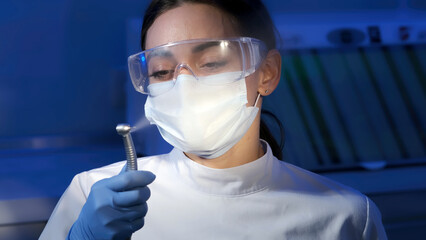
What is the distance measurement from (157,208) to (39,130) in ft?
3.60

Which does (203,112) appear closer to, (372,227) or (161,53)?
(161,53)

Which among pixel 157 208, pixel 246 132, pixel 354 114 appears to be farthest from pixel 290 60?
pixel 157 208

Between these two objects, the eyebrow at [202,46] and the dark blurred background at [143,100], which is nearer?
Result: the eyebrow at [202,46]

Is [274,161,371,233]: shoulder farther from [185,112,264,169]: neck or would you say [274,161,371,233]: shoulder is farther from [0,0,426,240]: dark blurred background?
[0,0,426,240]: dark blurred background

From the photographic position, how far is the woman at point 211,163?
87 centimetres

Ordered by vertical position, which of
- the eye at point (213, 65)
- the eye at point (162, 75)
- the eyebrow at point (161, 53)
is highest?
the eyebrow at point (161, 53)

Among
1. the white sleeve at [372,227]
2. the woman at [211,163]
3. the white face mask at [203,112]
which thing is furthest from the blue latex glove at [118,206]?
the white sleeve at [372,227]

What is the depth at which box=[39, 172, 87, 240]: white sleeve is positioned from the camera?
37.4 inches

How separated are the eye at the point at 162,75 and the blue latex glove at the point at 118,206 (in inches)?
10.1

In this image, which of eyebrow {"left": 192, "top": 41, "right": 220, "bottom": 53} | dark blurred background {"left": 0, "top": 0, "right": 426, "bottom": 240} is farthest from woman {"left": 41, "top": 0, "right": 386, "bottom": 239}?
dark blurred background {"left": 0, "top": 0, "right": 426, "bottom": 240}

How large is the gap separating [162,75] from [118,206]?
1.08ft

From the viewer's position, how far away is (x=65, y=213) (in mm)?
970

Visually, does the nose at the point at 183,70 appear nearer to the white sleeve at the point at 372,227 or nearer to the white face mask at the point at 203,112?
the white face mask at the point at 203,112

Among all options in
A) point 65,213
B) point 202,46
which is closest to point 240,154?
point 202,46
